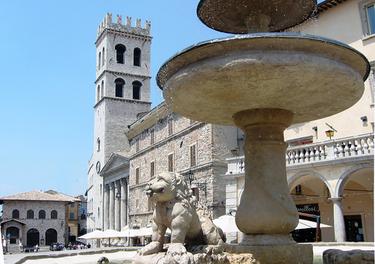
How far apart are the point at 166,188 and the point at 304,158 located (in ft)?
44.2

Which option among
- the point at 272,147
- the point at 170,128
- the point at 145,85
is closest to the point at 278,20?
the point at 272,147

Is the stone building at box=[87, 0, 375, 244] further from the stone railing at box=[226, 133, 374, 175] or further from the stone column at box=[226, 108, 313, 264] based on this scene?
the stone column at box=[226, 108, 313, 264]

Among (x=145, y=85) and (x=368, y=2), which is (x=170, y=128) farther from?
(x=145, y=85)

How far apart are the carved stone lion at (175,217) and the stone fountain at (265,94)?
465 millimetres

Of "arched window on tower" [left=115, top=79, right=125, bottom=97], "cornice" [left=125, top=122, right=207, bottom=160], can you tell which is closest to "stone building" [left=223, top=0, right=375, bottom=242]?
"cornice" [left=125, top=122, right=207, bottom=160]

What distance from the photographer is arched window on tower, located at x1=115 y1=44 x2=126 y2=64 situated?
56.2 meters

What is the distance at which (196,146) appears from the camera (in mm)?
27109

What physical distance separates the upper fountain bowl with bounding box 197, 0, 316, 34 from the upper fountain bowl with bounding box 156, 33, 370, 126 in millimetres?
1963

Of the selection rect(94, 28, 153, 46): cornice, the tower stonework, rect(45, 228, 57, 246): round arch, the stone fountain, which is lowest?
rect(45, 228, 57, 246): round arch

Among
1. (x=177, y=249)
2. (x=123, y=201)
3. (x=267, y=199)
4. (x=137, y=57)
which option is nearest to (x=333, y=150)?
(x=267, y=199)

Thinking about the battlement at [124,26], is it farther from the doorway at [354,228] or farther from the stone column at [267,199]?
the stone column at [267,199]

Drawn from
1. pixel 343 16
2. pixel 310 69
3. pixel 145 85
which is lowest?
pixel 310 69

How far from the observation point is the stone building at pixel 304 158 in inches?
641

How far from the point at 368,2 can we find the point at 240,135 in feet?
36.7
